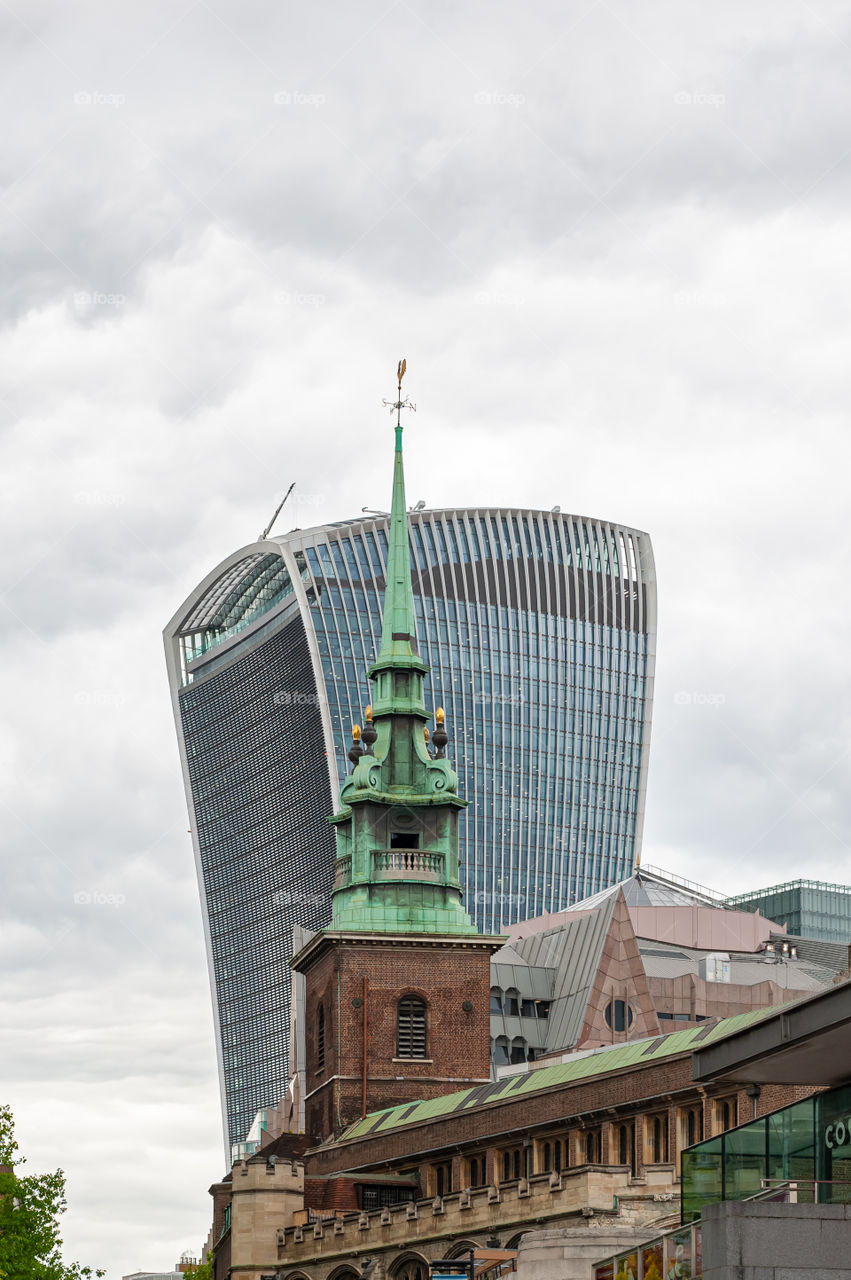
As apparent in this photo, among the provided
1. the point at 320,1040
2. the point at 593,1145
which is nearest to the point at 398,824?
the point at 320,1040

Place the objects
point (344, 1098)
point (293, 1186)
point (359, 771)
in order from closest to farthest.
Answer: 1. point (293, 1186)
2. point (344, 1098)
3. point (359, 771)

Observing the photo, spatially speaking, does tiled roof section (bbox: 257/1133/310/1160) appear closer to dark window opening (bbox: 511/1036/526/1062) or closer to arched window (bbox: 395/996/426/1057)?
arched window (bbox: 395/996/426/1057)

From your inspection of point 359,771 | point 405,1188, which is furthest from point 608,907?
point 405,1188

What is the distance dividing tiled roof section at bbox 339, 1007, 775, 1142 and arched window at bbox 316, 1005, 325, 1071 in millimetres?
6239

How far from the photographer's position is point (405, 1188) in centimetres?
A: 8806

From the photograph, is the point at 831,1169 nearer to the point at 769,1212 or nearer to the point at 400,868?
the point at 769,1212

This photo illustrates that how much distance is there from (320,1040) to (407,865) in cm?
942

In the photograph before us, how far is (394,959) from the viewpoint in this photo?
10175cm

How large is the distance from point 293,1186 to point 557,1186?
25.1 metres

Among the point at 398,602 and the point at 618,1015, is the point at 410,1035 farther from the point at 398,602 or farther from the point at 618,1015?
the point at 398,602

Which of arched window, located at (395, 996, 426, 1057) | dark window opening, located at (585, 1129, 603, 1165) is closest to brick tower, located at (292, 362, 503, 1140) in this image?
arched window, located at (395, 996, 426, 1057)

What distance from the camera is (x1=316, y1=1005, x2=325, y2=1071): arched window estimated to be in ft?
342

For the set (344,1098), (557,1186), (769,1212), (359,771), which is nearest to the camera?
(769,1212)

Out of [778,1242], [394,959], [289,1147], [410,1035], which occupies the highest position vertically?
[394,959]
